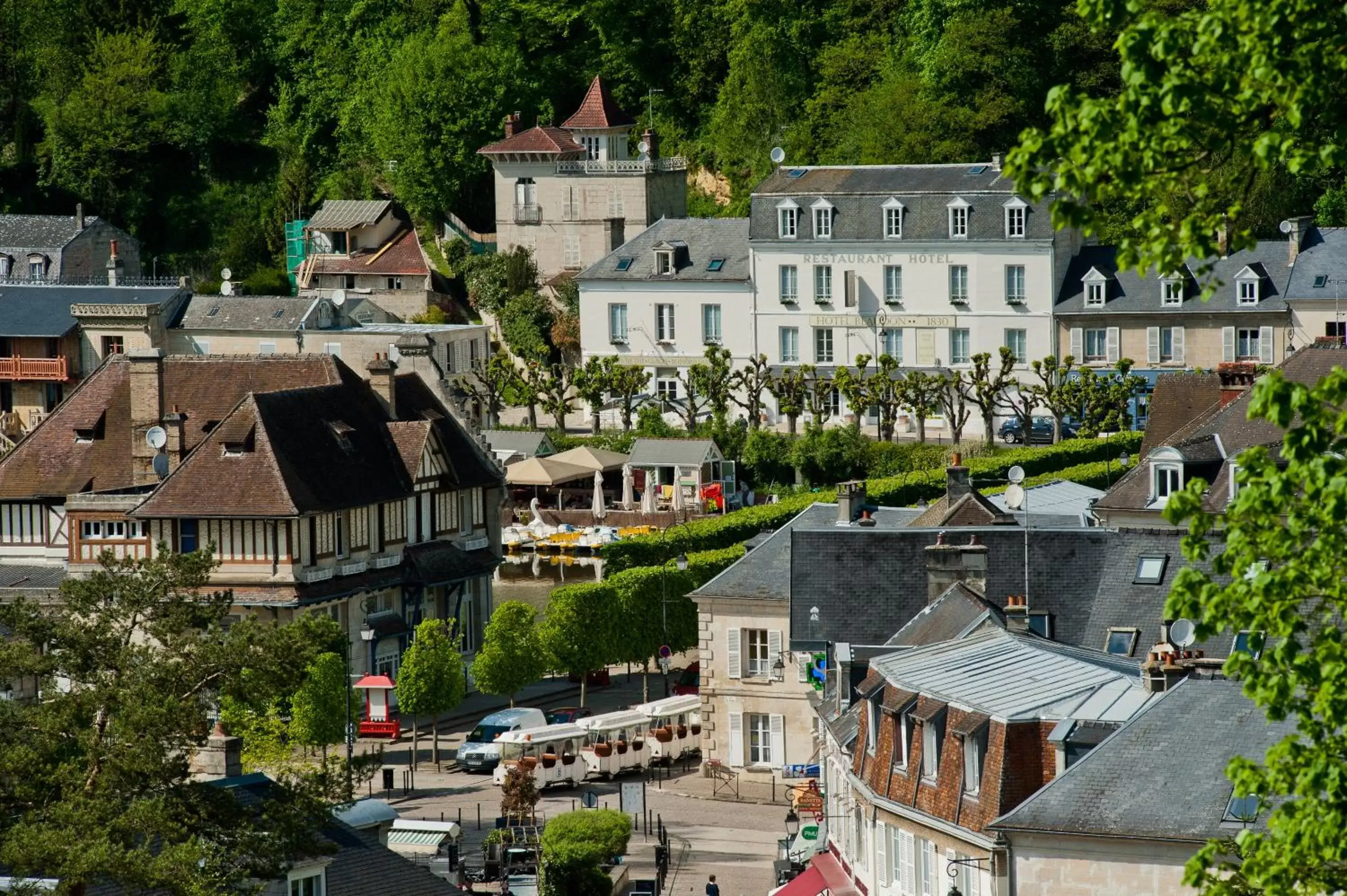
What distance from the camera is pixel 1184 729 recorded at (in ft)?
97.7

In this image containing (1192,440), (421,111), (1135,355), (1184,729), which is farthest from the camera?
(421,111)

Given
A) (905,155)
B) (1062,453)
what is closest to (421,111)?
(905,155)

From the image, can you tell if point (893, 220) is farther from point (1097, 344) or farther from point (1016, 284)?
point (1097, 344)

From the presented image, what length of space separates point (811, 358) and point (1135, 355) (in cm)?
1077

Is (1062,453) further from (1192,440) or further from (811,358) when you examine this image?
(1192,440)

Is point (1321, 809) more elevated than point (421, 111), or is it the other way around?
point (421, 111)

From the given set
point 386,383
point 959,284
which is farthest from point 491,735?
point 959,284

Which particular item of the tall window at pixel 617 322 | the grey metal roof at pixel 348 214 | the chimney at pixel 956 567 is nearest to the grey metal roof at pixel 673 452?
the tall window at pixel 617 322

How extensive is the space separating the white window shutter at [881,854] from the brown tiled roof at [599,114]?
229 feet

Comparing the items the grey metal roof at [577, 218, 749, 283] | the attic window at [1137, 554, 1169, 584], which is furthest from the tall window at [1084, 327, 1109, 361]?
the attic window at [1137, 554, 1169, 584]

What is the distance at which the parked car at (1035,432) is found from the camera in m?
83.8

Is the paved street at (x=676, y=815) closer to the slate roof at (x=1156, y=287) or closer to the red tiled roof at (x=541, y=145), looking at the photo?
the slate roof at (x=1156, y=287)

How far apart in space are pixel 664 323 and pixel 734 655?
42055 mm

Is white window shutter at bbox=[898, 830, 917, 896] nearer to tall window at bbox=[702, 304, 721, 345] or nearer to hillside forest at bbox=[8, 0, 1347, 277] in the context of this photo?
tall window at bbox=[702, 304, 721, 345]
